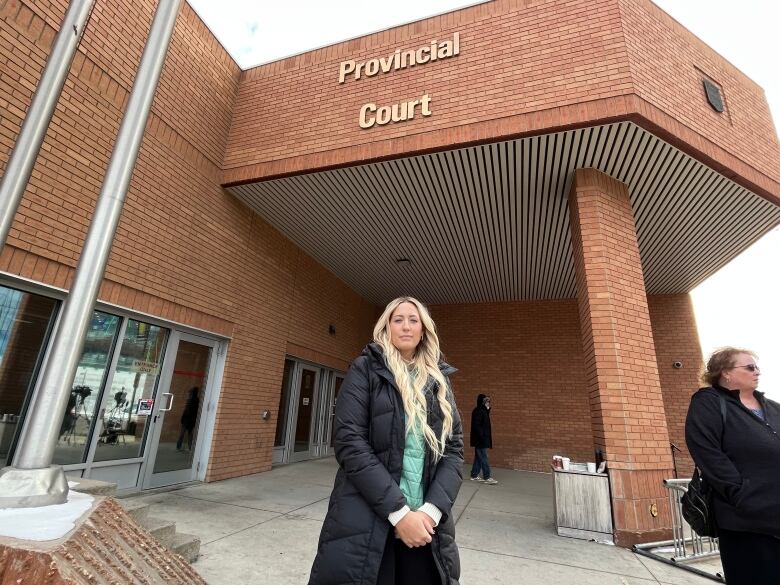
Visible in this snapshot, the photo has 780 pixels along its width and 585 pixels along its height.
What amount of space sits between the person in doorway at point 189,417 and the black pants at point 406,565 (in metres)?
5.37

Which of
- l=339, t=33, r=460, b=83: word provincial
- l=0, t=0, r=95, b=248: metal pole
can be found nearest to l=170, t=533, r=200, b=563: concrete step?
l=0, t=0, r=95, b=248: metal pole

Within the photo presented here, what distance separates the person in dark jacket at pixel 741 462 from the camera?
77.0 inches

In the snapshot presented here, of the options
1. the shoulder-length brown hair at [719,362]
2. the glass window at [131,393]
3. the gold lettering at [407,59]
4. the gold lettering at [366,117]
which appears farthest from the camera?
the gold lettering at [407,59]

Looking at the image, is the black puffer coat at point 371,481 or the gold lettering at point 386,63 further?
the gold lettering at point 386,63

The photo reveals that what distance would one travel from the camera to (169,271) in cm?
561

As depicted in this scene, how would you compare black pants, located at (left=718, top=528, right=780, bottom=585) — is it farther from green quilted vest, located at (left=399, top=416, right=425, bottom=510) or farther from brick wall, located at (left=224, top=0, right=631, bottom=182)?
brick wall, located at (left=224, top=0, right=631, bottom=182)

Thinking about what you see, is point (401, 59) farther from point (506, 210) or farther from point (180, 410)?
point (180, 410)

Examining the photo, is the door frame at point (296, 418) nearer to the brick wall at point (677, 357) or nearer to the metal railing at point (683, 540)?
the metal railing at point (683, 540)

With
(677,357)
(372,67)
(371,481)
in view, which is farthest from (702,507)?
(677,357)

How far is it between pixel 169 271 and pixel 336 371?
219 inches

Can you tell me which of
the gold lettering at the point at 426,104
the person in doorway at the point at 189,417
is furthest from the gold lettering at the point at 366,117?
the person in doorway at the point at 189,417

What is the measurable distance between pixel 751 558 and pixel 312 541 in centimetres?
330

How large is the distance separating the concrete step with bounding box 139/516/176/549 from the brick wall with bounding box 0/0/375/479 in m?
2.69

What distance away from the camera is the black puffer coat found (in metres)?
1.48
